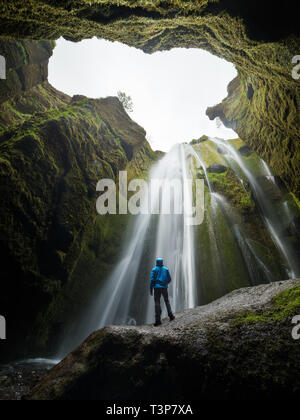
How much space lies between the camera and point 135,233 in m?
13.4

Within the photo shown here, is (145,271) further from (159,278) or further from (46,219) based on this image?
(46,219)

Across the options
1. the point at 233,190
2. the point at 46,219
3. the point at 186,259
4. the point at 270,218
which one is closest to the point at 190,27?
the point at 46,219

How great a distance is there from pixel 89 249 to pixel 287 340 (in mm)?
9617

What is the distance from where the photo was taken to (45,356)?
731 cm

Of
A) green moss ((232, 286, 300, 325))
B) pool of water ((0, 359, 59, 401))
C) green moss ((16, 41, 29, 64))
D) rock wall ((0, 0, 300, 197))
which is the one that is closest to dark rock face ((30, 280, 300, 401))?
green moss ((232, 286, 300, 325))

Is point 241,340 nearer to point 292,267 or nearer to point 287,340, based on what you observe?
point 287,340

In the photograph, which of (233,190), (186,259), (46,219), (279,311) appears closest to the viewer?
(279,311)

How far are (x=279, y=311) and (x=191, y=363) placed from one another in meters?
1.76

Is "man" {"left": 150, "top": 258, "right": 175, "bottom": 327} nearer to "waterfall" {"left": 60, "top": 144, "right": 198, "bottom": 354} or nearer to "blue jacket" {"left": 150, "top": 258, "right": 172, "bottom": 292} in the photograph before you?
"blue jacket" {"left": 150, "top": 258, "right": 172, "bottom": 292}

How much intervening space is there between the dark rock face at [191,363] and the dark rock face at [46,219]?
3483 mm

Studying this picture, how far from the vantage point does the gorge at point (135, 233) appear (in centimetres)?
294

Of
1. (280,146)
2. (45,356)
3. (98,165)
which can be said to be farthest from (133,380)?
(280,146)

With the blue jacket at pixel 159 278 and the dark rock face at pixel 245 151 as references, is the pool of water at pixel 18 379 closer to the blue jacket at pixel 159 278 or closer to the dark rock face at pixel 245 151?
the blue jacket at pixel 159 278

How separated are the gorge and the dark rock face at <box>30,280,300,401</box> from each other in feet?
0.07
